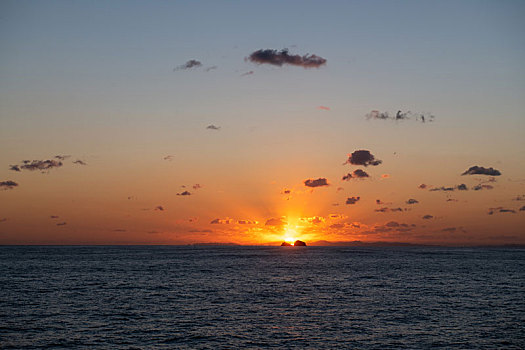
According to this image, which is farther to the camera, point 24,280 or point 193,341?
point 24,280

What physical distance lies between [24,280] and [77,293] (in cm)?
2723

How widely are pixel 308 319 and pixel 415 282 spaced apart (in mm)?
48636

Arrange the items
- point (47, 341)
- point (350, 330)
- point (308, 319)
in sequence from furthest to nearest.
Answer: point (308, 319) → point (350, 330) → point (47, 341)

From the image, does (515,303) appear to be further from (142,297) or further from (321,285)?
(142,297)

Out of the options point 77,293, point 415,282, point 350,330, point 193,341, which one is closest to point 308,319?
point 350,330

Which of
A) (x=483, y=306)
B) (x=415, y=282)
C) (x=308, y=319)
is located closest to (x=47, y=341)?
(x=308, y=319)

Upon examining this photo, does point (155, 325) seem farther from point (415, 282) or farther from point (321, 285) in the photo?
point (415, 282)

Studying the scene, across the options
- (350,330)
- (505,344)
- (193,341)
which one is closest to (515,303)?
(505,344)

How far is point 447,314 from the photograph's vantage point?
2194 inches

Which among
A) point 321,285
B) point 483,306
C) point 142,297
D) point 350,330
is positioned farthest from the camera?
point 321,285

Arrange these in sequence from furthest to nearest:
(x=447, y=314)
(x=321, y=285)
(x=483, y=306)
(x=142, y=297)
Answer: (x=321, y=285), (x=142, y=297), (x=483, y=306), (x=447, y=314)

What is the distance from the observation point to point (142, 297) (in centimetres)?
6856

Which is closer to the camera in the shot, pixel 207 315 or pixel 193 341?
Result: pixel 193 341

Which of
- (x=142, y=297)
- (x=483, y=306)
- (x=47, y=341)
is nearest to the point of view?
(x=47, y=341)
